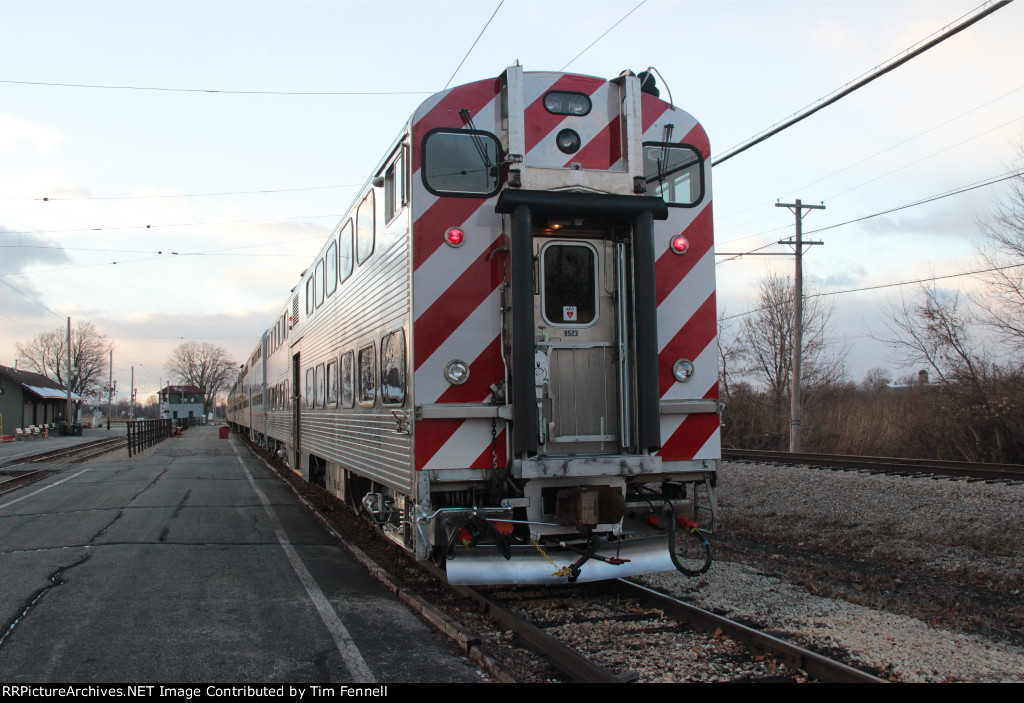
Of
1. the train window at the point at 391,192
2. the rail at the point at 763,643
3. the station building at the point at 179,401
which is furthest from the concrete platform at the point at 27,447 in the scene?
the station building at the point at 179,401

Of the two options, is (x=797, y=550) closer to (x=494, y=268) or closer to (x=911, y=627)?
(x=911, y=627)

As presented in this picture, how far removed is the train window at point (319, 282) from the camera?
441 inches

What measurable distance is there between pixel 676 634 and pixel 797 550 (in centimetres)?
427

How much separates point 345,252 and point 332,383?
185 centimetres

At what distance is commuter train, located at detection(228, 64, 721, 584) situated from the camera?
5328mm

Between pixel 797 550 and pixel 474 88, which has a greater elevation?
pixel 474 88

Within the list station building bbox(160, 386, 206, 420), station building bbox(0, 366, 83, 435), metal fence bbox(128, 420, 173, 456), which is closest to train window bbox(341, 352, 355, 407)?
metal fence bbox(128, 420, 173, 456)

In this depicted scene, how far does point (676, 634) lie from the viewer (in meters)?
A: 4.96

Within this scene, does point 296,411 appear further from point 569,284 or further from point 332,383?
point 569,284

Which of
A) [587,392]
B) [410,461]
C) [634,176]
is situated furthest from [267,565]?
[634,176]

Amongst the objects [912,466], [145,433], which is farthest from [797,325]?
[145,433]

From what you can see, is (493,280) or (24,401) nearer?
(493,280)

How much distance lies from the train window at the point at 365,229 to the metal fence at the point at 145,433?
20.2 metres

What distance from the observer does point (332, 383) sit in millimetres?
9797
